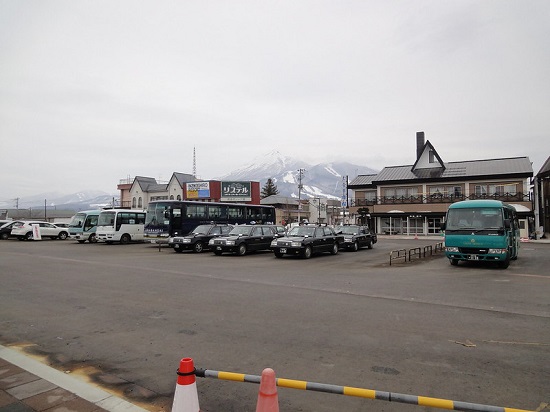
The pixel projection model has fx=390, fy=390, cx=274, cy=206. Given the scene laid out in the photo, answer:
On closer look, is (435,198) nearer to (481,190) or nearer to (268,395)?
(481,190)

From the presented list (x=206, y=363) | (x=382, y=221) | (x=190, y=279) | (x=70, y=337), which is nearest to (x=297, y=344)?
(x=206, y=363)

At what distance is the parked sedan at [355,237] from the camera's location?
25.1 metres

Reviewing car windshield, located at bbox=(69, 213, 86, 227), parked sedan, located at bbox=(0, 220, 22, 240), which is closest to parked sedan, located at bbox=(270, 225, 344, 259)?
car windshield, located at bbox=(69, 213, 86, 227)

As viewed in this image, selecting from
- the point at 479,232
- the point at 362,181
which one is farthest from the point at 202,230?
the point at 362,181

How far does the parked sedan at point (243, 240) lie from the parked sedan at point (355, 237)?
16.2 ft

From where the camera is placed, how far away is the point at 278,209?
86000mm

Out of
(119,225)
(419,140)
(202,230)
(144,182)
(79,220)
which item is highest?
(419,140)

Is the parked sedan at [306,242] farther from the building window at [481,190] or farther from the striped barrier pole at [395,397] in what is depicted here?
the building window at [481,190]

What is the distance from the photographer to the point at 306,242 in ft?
64.4

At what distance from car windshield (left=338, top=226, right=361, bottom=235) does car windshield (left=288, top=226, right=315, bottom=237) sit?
5.96 metres

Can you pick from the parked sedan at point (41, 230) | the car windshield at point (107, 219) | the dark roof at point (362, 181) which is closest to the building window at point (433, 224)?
the dark roof at point (362, 181)

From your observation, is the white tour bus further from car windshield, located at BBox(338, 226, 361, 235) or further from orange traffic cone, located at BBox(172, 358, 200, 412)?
orange traffic cone, located at BBox(172, 358, 200, 412)

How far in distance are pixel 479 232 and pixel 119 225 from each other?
26092mm

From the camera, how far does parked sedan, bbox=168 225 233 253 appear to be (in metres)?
23.2
